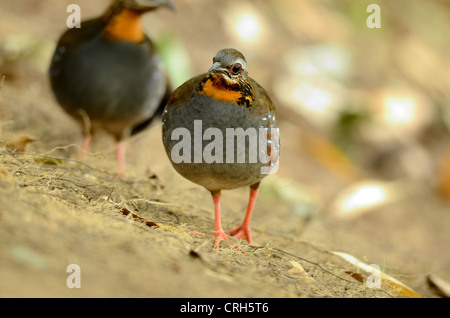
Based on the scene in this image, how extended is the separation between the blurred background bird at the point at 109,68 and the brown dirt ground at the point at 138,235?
0.42 meters

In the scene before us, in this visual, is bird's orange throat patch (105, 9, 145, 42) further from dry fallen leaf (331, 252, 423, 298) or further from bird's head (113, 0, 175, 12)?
dry fallen leaf (331, 252, 423, 298)

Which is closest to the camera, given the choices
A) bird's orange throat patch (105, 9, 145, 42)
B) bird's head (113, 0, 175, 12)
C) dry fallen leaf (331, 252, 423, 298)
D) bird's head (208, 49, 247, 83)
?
bird's head (208, 49, 247, 83)

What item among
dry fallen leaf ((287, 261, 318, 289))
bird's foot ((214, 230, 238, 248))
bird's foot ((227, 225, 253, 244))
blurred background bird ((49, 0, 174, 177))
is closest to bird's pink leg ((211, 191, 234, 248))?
bird's foot ((214, 230, 238, 248))

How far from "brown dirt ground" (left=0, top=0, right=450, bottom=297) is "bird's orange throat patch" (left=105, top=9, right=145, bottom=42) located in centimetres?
Answer: 106

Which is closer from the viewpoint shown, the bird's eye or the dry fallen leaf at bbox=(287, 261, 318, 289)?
the dry fallen leaf at bbox=(287, 261, 318, 289)

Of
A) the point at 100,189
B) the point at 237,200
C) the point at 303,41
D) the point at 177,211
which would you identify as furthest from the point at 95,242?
the point at 303,41

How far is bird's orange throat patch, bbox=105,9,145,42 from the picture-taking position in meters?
5.27

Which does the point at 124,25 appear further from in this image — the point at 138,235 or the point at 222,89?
the point at 138,235

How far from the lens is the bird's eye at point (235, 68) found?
Answer: 3533 millimetres

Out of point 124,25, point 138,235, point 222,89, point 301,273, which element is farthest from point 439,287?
point 124,25

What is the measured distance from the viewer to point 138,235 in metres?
3.13

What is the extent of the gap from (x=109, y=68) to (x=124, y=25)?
386 mm

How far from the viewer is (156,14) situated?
1011 centimetres
